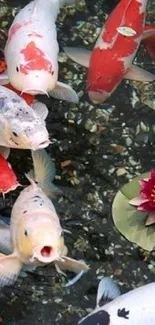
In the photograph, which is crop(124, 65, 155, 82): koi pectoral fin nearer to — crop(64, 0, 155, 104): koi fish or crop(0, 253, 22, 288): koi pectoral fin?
crop(64, 0, 155, 104): koi fish

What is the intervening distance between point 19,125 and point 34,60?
0.43 metres

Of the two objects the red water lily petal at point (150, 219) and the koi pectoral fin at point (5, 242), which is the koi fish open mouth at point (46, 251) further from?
the red water lily petal at point (150, 219)

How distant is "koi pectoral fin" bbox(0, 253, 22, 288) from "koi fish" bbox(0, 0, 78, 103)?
0.90 meters

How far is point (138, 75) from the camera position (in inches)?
168

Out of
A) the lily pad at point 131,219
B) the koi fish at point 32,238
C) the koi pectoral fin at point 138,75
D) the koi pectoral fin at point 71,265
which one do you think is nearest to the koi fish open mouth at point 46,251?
the koi fish at point 32,238

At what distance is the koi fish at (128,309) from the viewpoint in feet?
10.1

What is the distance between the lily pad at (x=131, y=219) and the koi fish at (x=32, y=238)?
1.05ft

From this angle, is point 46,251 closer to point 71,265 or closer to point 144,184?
point 71,265

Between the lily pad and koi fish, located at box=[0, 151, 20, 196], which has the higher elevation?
koi fish, located at box=[0, 151, 20, 196]

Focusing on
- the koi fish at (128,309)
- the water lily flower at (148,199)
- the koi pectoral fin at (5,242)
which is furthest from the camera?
the water lily flower at (148,199)

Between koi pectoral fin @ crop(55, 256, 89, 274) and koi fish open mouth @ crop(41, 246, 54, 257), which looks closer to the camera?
koi fish open mouth @ crop(41, 246, 54, 257)

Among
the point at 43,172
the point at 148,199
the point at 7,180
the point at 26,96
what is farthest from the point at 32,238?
the point at 26,96

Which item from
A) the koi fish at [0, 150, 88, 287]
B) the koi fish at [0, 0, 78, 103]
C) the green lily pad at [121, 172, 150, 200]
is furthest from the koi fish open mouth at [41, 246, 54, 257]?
the koi fish at [0, 0, 78, 103]

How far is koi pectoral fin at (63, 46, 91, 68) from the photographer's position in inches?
170
